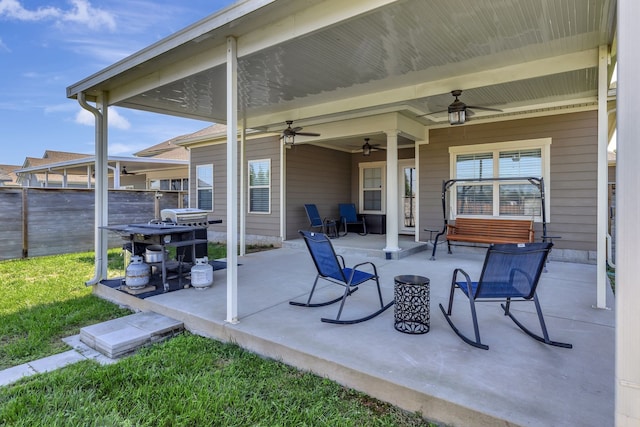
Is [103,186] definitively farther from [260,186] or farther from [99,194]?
[260,186]

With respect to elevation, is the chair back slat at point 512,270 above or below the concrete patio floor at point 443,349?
above

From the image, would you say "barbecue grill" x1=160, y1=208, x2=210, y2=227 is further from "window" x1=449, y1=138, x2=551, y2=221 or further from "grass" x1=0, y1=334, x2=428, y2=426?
"window" x1=449, y1=138, x2=551, y2=221

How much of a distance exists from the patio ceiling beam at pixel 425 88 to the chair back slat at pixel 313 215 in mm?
2477

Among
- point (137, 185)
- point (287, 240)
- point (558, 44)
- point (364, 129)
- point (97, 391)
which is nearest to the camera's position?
point (97, 391)

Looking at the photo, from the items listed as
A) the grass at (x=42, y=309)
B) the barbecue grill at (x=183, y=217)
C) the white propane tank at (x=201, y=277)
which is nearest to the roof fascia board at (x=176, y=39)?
the barbecue grill at (x=183, y=217)

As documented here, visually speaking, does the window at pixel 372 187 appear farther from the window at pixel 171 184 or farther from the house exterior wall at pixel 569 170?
the window at pixel 171 184

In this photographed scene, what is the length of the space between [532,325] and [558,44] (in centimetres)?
291

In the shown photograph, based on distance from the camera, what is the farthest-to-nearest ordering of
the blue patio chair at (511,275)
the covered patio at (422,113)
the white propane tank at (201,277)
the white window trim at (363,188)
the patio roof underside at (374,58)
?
the white window trim at (363,188) < the white propane tank at (201,277) < the patio roof underside at (374,58) < the blue patio chair at (511,275) < the covered patio at (422,113)

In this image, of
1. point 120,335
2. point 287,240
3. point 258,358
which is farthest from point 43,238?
point 258,358

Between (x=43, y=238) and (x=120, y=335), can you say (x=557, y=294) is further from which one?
(x=43, y=238)

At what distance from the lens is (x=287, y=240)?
27.4 ft

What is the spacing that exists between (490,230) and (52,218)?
30.3ft

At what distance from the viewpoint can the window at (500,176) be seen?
6.45 meters

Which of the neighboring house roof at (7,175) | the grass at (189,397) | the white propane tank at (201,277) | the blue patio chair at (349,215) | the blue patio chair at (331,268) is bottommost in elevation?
the grass at (189,397)
